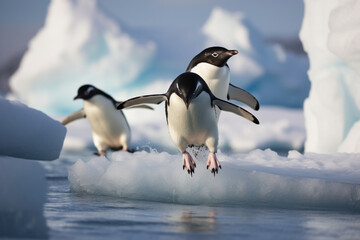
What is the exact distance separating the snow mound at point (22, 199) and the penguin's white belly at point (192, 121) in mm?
956

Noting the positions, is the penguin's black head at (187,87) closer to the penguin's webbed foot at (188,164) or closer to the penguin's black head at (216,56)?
the penguin's webbed foot at (188,164)

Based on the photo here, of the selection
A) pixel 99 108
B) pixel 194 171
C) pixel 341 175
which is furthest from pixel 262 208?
pixel 99 108

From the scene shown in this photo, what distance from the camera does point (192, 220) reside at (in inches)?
108

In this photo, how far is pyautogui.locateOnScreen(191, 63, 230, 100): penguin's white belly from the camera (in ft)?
15.1

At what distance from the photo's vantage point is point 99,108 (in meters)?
7.45

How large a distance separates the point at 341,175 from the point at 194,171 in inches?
45.0

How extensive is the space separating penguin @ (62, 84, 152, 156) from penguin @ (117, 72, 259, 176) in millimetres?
3692

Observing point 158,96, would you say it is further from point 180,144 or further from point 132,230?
point 132,230

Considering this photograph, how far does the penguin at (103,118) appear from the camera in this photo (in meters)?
7.43

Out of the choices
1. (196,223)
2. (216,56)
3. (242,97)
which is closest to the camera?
(196,223)

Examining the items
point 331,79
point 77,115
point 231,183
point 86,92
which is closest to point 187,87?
point 231,183

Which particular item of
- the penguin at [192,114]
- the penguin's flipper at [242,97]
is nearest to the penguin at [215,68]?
the penguin's flipper at [242,97]

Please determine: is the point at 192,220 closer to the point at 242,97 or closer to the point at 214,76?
the point at 214,76

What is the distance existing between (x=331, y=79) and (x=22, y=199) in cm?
642
